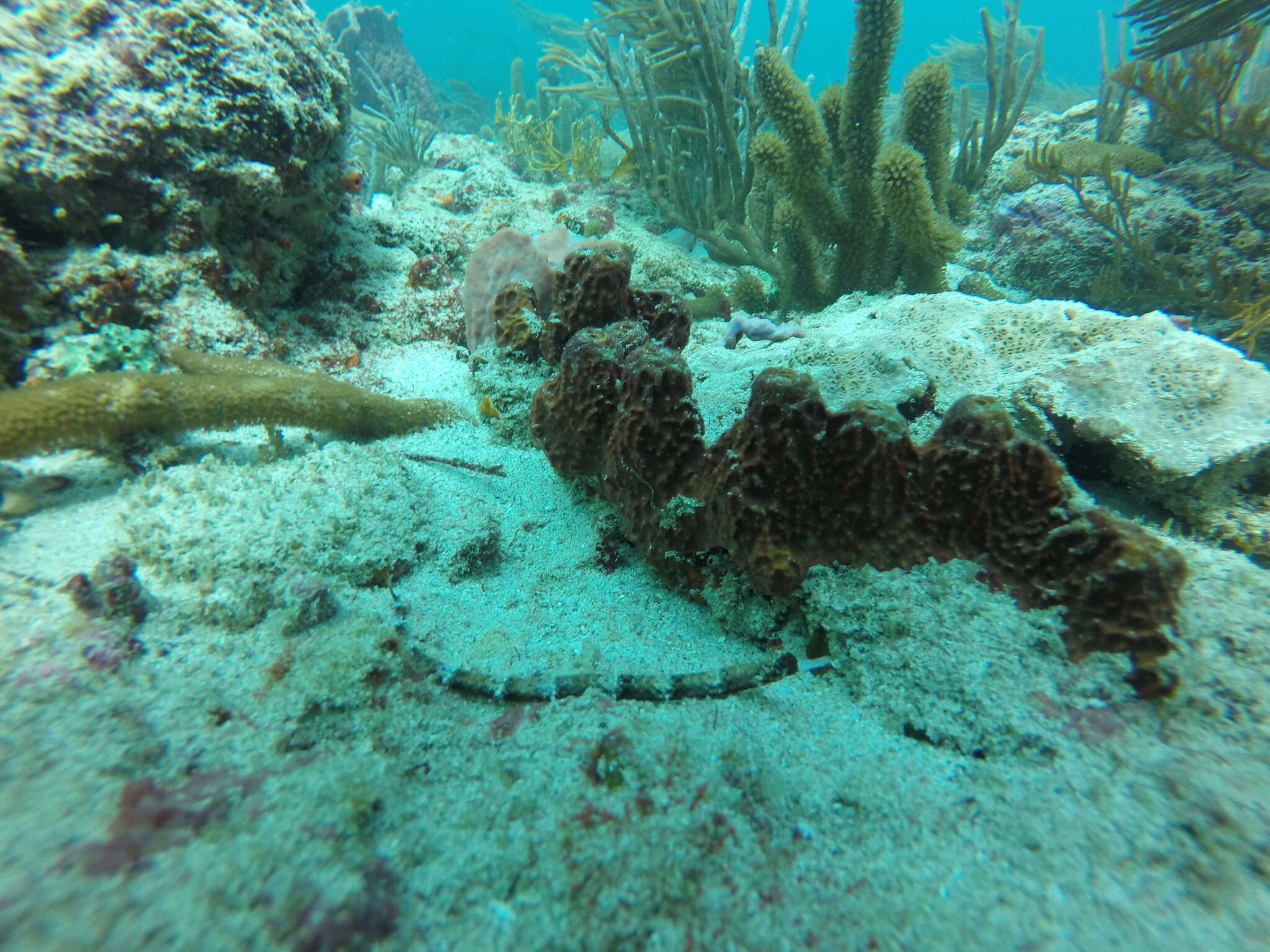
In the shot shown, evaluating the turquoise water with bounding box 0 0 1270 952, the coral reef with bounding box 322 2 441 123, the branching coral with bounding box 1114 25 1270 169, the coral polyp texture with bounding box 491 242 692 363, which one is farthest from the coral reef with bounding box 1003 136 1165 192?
the coral reef with bounding box 322 2 441 123

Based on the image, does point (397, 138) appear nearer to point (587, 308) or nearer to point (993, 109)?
point (587, 308)

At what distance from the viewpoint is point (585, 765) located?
1485 mm

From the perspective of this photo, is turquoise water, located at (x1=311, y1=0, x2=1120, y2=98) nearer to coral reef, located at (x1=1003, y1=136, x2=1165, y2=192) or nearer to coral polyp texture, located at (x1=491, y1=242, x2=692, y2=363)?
coral reef, located at (x1=1003, y1=136, x2=1165, y2=192)

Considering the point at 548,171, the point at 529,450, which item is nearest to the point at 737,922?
the point at 529,450

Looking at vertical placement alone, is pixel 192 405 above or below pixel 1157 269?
below

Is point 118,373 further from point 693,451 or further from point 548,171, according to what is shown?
point 548,171

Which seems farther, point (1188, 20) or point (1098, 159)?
point (1098, 159)

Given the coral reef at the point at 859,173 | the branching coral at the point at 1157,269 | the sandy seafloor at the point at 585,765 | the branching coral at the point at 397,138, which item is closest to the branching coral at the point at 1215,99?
the branching coral at the point at 1157,269

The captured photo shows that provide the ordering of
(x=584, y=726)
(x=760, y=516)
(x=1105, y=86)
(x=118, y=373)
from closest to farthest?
1. (x=584, y=726)
2. (x=760, y=516)
3. (x=118, y=373)
4. (x=1105, y=86)

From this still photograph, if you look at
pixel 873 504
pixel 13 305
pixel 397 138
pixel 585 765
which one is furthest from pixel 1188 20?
pixel 397 138

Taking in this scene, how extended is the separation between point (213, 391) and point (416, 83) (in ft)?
68.1

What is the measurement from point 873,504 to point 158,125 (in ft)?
14.6

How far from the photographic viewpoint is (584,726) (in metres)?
1.62

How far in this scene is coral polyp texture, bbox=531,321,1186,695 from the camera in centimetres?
152
